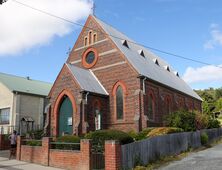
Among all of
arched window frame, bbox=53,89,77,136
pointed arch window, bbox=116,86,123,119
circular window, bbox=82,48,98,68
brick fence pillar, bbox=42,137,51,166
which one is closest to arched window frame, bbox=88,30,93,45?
circular window, bbox=82,48,98,68

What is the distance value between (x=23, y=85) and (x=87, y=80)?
559 inches

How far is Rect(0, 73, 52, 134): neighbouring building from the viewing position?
3493 cm

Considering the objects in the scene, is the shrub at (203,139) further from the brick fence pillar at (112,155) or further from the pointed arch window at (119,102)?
the brick fence pillar at (112,155)

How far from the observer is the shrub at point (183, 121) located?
84.4 feet

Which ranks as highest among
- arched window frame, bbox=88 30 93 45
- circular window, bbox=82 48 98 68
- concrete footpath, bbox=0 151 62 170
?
arched window frame, bbox=88 30 93 45

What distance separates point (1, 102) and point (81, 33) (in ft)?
43.2

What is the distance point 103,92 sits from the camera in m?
28.7

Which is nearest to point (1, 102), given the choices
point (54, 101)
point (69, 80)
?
point (54, 101)

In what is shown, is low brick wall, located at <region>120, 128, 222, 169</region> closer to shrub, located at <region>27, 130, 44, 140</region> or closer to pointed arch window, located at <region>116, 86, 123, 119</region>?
pointed arch window, located at <region>116, 86, 123, 119</region>

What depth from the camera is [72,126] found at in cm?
2650

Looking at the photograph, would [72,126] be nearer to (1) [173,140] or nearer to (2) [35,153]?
(2) [35,153]

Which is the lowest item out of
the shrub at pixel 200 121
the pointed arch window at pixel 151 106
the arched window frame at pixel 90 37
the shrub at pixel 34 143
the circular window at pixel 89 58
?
the shrub at pixel 34 143

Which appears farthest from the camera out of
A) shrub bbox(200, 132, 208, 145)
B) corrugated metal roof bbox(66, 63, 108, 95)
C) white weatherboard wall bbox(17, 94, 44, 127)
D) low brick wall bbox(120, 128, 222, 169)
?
white weatherboard wall bbox(17, 94, 44, 127)

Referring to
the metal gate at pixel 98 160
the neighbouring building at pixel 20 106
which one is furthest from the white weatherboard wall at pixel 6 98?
the metal gate at pixel 98 160
